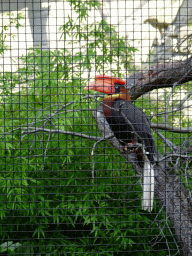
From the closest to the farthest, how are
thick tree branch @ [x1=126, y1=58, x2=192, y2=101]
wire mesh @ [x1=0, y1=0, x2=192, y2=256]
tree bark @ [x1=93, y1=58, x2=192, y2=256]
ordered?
wire mesh @ [x1=0, y1=0, x2=192, y2=256] → tree bark @ [x1=93, y1=58, x2=192, y2=256] → thick tree branch @ [x1=126, y1=58, x2=192, y2=101]

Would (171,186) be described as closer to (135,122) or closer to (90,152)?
(135,122)

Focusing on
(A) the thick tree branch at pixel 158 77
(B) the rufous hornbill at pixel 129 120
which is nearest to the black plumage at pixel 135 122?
(B) the rufous hornbill at pixel 129 120

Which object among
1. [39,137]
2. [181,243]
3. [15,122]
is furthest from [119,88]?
[181,243]

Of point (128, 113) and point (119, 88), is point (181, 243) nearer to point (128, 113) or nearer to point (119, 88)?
point (128, 113)

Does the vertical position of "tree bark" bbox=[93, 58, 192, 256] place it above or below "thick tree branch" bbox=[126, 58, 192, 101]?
below

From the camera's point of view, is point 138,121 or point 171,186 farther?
point 138,121

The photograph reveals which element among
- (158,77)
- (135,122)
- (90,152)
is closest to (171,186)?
(135,122)

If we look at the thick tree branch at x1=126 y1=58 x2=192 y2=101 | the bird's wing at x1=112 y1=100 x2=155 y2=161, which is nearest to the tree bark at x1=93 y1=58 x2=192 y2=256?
the thick tree branch at x1=126 y1=58 x2=192 y2=101

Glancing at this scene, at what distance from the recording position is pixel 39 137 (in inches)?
74.9

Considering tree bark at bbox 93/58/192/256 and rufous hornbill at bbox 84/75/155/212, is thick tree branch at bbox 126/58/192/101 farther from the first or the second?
rufous hornbill at bbox 84/75/155/212

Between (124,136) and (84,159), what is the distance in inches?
14.9

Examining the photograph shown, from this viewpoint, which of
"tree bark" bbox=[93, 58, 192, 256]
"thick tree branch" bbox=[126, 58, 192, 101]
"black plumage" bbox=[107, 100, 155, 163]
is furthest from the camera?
"thick tree branch" bbox=[126, 58, 192, 101]

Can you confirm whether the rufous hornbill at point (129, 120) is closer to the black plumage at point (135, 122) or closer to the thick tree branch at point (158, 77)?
the black plumage at point (135, 122)

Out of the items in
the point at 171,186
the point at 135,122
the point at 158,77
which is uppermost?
the point at 158,77
